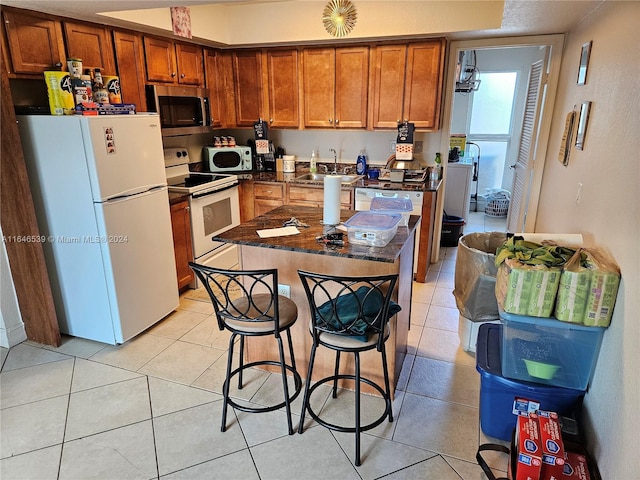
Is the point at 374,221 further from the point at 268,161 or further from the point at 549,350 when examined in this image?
the point at 268,161

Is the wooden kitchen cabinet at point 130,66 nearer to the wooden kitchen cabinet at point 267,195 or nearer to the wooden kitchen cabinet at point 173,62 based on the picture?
the wooden kitchen cabinet at point 173,62

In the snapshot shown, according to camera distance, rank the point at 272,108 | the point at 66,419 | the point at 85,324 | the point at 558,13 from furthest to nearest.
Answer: the point at 272,108, the point at 85,324, the point at 558,13, the point at 66,419

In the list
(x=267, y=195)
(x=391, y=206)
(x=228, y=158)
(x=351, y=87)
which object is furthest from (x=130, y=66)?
(x=391, y=206)

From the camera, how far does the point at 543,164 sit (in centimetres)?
371

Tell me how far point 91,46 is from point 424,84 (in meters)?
2.70

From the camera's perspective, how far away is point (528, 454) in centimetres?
156

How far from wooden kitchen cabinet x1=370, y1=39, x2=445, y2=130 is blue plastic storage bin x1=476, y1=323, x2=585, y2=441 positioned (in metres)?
2.35

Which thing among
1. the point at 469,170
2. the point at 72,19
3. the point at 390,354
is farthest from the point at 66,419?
the point at 469,170

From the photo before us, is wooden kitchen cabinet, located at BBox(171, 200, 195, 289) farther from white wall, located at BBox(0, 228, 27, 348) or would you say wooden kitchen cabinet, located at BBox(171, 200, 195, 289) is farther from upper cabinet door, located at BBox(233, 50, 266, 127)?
upper cabinet door, located at BBox(233, 50, 266, 127)

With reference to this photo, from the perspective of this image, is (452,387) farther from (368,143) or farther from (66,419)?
(368,143)

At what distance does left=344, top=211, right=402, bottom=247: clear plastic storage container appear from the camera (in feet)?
6.66

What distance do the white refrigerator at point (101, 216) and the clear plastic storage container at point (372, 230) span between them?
5.12 feet

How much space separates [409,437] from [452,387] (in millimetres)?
523

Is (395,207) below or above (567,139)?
below
